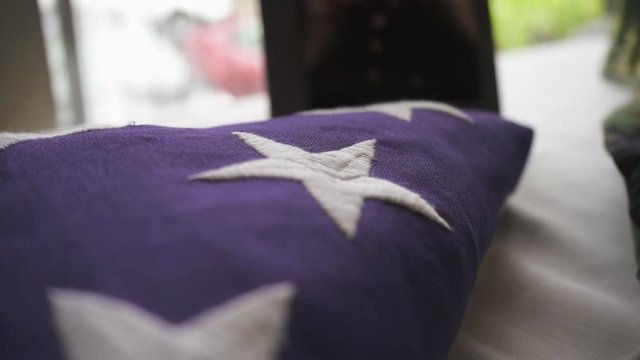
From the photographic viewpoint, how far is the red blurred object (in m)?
0.93

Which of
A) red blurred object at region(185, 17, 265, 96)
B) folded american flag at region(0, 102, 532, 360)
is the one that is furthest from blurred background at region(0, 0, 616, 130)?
folded american flag at region(0, 102, 532, 360)

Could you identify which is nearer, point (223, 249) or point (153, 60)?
point (223, 249)

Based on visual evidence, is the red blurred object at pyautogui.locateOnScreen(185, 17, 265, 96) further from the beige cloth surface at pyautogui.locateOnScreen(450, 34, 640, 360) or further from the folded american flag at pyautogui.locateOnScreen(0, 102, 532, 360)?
the folded american flag at pyautogui.locateOnScreen(0, 102, 532, 360)

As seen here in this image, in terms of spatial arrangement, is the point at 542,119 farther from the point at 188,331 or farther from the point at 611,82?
the point at 188,331

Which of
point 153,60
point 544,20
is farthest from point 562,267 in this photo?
point 544,20

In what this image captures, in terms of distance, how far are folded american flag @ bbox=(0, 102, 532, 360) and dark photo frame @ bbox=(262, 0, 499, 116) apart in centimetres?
40

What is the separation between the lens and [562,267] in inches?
18.9

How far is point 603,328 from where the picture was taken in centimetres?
40

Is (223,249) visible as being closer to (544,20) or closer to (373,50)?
(373,50)

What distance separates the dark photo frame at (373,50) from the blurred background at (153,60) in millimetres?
58

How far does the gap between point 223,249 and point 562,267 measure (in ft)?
1.07

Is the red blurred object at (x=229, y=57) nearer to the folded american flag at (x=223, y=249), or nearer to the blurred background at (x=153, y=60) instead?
the blurred background at (x=153, y=60)

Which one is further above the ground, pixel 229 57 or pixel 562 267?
pixel 229 57

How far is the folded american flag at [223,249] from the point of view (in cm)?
25
